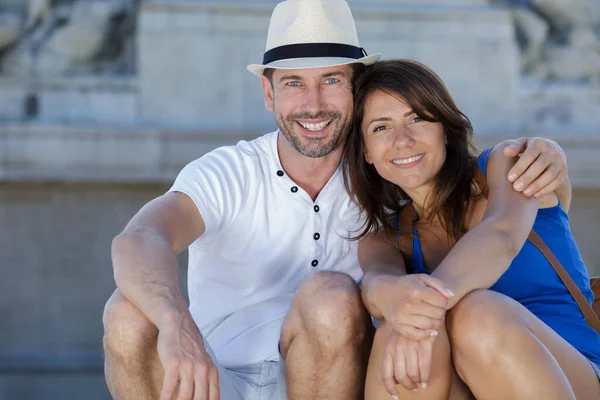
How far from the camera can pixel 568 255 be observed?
9.02ft

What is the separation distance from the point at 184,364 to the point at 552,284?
1.14 metres

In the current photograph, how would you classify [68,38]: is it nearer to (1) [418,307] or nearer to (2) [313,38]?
(2) [313,38]

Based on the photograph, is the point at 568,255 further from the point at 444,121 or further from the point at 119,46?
the point at 119,46

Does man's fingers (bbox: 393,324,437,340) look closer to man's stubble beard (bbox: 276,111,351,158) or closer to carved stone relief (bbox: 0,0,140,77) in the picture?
man's stubble beard (bbox: 276,111,351,158)

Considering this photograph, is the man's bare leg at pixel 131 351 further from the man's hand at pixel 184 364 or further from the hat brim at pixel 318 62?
the hat brim at pixel 318 62

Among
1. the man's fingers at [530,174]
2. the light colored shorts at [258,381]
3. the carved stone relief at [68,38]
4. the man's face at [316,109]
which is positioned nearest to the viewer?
the man's fingers at [530,174]

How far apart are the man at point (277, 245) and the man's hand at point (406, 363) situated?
0.79ft

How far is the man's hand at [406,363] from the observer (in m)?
2.35

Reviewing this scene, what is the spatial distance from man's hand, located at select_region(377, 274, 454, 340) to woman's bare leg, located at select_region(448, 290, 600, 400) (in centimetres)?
7

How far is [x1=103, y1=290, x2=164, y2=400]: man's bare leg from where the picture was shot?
254cm

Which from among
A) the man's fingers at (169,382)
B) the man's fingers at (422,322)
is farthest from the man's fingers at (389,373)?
the man's fingers at (169,382)

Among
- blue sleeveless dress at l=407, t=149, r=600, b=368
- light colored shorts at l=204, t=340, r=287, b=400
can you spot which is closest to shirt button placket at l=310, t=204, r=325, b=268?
light colored shorts at l=204, t=340, r=287, b=400

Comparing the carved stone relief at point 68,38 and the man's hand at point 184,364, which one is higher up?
the carved stone relief at point 68,38

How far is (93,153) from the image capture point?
5.00 m
